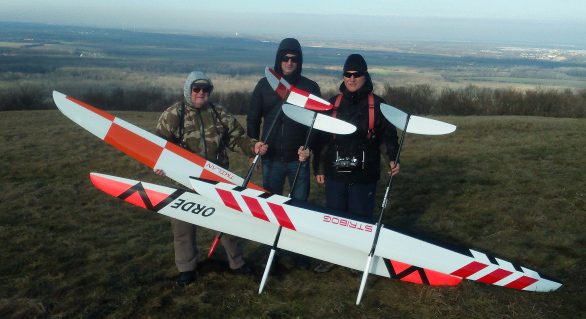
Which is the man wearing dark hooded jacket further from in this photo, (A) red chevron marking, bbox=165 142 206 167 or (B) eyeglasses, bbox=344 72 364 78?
(A) red chevron marking, bbox=165 142 206 167

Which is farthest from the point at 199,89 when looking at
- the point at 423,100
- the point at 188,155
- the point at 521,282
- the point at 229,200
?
the point at 423,100

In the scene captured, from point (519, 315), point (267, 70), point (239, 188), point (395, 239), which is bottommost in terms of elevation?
point (519, 315)

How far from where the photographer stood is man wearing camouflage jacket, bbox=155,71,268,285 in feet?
15.3

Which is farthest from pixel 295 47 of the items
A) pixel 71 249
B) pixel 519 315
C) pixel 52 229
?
pixel 52 229

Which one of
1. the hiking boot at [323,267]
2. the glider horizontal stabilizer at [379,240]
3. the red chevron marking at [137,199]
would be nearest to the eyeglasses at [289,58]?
the glider horizontal stabilizer at [379,240]

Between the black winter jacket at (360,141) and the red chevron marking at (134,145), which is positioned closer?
the black winter jacket at (360,141)

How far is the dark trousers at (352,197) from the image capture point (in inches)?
195

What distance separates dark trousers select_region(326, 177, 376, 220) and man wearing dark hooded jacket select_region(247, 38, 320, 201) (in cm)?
43

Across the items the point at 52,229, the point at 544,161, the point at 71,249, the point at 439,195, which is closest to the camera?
the point at 71,249

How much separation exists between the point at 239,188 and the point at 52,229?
3.67 meters

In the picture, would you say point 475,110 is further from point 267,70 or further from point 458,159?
point 267,70

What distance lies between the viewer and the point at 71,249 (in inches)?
236

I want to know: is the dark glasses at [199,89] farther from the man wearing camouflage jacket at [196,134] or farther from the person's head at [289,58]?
the person's head at [289,58]

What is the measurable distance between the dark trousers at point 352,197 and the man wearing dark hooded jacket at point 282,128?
427 mm
